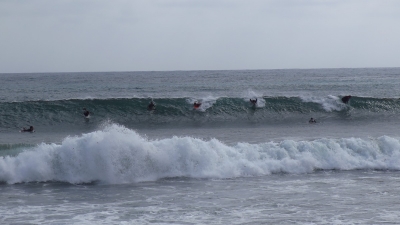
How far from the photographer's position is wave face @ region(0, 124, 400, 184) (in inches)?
547

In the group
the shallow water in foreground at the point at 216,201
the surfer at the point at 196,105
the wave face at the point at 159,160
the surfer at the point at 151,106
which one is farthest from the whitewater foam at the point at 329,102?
the shallow water in foreground at the point at 216,201

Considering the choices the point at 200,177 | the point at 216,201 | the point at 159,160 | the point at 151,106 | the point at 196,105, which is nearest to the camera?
the point at 216,201

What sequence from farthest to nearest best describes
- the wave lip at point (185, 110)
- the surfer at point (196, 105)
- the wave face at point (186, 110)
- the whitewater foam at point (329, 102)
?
1. the whitewater foam at point (329, 102)
2. the surfer at point (196, 105)
3. the wave face at point (186, 110)
4. the wave lip at point (185, 110)

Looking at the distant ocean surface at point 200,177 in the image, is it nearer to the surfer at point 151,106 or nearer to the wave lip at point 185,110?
the wave lip at point 185,110

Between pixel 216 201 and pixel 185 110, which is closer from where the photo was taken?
pixel 216 201

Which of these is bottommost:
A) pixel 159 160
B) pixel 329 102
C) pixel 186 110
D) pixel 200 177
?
pixel 200 177

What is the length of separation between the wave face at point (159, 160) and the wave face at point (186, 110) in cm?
1154

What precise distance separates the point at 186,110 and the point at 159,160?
14.8 meters

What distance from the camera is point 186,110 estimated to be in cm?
2933

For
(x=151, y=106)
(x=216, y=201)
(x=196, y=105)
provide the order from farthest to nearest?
(x=196, y=105)
(x=151, y=106)
(x=216, y=201)

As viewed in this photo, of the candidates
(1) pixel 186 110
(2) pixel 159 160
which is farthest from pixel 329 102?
(2) pixel 159 160

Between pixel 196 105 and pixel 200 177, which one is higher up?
pixel 196 105

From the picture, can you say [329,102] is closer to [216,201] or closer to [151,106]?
[151,106]

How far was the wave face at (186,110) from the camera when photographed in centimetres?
→ 2723
